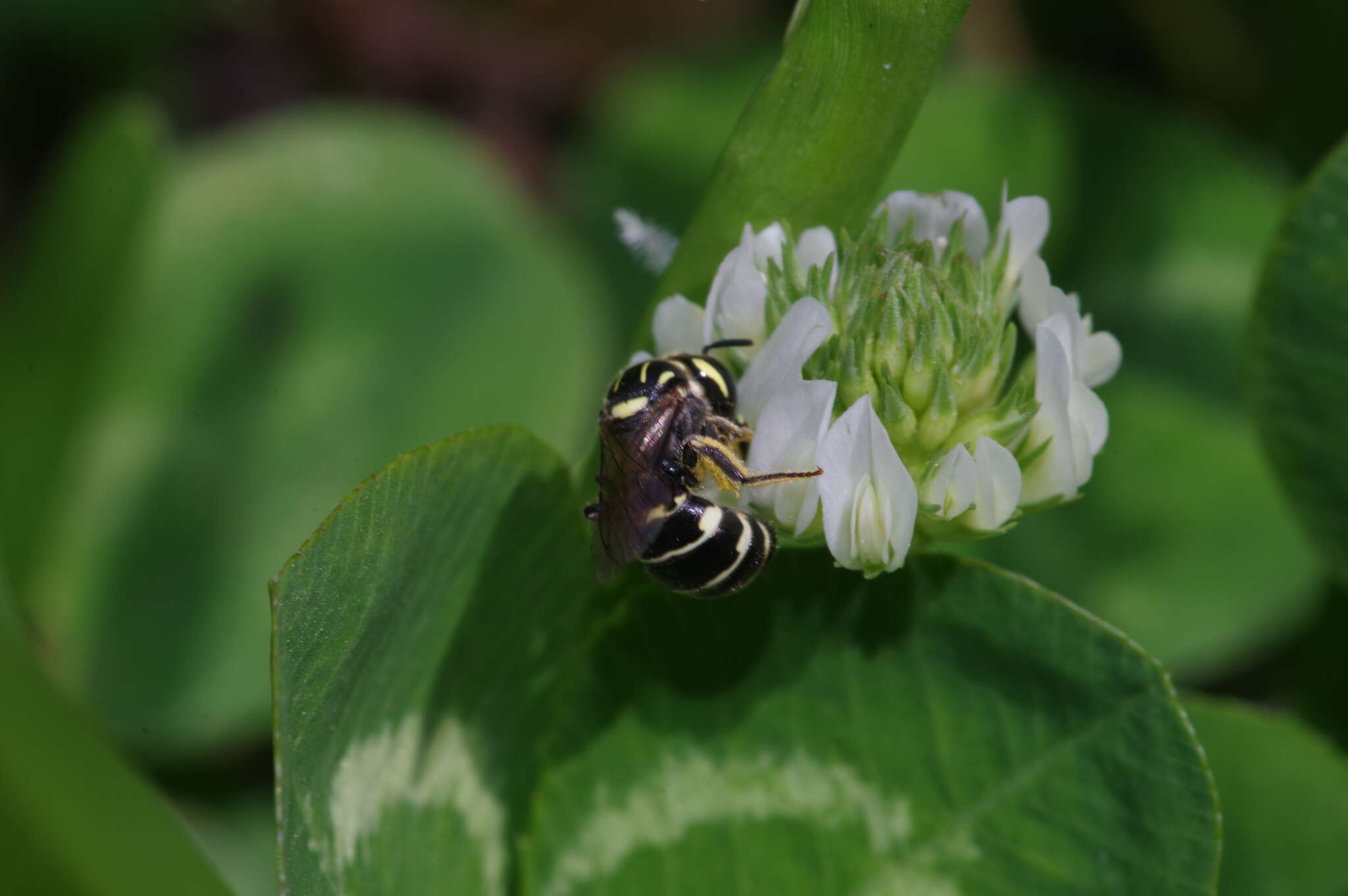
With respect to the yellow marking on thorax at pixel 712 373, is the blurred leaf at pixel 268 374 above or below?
below

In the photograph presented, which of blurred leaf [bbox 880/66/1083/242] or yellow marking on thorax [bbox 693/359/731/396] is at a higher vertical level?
yellow marking on thorax [bbox 693/359/731/396]

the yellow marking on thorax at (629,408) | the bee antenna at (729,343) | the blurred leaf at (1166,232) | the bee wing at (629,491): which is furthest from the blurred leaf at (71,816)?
the blurred leaf at (1166,232)

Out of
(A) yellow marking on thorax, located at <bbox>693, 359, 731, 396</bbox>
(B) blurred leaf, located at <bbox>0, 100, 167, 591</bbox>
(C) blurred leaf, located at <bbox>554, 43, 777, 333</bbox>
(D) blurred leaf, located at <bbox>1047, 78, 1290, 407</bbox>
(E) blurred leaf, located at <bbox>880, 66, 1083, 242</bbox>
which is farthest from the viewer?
(C) blurred leaf, located at <bbox>554, 43, 777, 333</bbox>

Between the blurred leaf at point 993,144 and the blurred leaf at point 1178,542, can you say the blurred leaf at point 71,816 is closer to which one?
the blurred leaf at point 1178,542

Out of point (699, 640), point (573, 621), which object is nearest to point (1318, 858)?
point (699, 640)

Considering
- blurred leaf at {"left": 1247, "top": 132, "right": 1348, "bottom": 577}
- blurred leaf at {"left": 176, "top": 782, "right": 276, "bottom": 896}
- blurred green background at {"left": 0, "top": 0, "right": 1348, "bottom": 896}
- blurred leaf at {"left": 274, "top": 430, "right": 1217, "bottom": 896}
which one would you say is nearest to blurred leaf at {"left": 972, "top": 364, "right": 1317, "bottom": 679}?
blurred green background at {"left": 0, "top": 0, "right": 1348, "bottom": 896}

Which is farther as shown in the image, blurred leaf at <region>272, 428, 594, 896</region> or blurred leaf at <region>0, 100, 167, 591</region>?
blurred leaf at <region>0, 100, 167, 591</region>

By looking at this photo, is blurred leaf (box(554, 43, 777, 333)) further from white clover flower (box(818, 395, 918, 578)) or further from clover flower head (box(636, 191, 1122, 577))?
white clover flower (box(818, 395, 918, 578))
